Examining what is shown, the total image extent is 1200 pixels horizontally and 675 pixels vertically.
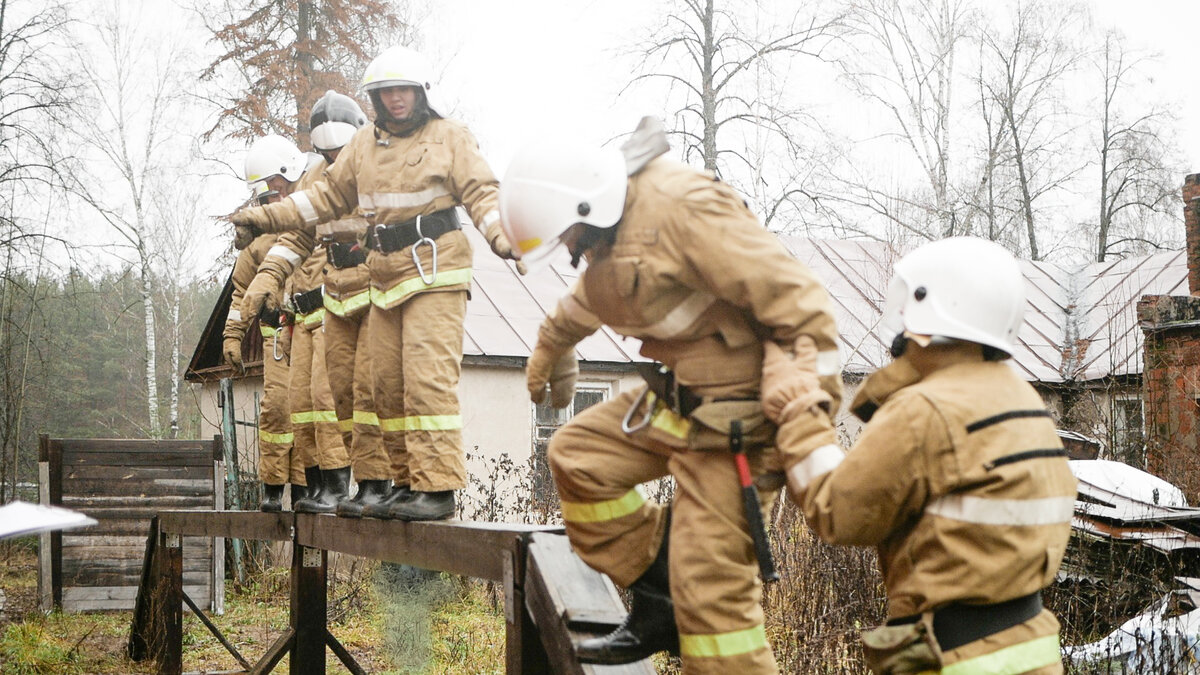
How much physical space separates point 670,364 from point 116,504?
36.8 feet

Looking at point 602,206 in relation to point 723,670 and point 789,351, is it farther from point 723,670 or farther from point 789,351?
point 723,670

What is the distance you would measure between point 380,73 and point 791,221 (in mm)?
15400

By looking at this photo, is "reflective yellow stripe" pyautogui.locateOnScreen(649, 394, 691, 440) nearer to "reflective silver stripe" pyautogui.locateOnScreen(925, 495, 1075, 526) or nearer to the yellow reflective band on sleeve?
"reflective silver stripe" pyautogui.locateOnScreen(925, 495, 1075, 526)

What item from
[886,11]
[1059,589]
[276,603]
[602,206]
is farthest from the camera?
[886,11]

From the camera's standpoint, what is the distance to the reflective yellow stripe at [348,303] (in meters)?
4.97

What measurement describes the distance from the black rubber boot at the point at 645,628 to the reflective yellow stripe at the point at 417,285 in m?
1.90

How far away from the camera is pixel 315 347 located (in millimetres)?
6191

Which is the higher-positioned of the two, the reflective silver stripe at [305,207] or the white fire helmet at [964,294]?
the reflective silver stripe at [305,207]

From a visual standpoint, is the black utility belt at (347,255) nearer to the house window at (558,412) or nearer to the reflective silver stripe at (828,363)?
the reflective silver stripe at (828,363)

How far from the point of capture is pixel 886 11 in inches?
883

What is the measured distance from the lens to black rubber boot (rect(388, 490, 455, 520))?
15.1 ft

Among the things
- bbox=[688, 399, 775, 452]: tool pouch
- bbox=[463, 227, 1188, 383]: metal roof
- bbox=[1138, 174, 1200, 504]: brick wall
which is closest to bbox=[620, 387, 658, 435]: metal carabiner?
bbox=[688, 399, 775, 452]: tool pouch

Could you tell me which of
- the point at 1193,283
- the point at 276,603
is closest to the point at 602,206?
the point at 276,603

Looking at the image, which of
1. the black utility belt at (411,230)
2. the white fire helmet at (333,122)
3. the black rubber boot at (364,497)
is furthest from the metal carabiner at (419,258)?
the white fire helmet at (333,122)
